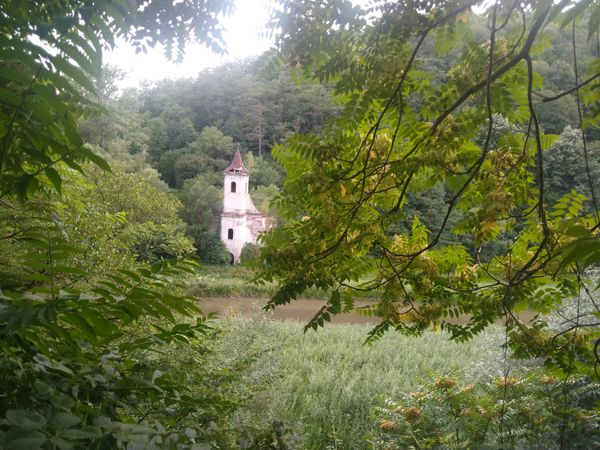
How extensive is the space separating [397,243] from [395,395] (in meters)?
6.44

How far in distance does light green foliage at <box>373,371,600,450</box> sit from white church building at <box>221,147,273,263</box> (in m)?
19.6

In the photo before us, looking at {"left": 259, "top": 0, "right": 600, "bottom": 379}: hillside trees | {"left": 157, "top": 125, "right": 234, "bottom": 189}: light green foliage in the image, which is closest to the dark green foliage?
{"left": 157, "top": 125, "right": 234, "bottom": 189}: light green foliage

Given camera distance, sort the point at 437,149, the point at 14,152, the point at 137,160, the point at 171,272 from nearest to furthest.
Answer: the point at 14,152 < the point at 171,272 < the point at 437,149 < the point at 137,160

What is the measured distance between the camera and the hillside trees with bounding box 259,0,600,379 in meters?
1.90

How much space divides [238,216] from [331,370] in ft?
55.1

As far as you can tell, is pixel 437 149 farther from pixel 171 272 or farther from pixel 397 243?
pixel 171 272

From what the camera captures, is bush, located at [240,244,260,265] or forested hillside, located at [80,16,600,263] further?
forested hillside, located at [80,16,600,263]

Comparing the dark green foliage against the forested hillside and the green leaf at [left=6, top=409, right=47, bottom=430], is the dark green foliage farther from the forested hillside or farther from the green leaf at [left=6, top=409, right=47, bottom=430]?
the green leaf at [left=6, top=409, right=47, bottom=430]

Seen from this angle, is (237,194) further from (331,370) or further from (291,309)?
(331,370)

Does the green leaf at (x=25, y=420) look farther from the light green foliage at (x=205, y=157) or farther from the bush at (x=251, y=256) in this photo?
the light green foliage at (x=205, y=157)

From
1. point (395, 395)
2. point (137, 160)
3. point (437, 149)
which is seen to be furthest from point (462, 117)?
point (137, 160)

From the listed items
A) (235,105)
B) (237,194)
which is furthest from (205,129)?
(237,194)

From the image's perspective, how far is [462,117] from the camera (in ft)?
6.55

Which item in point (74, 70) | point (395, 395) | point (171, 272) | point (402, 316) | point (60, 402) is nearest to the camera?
point (60, 402)
